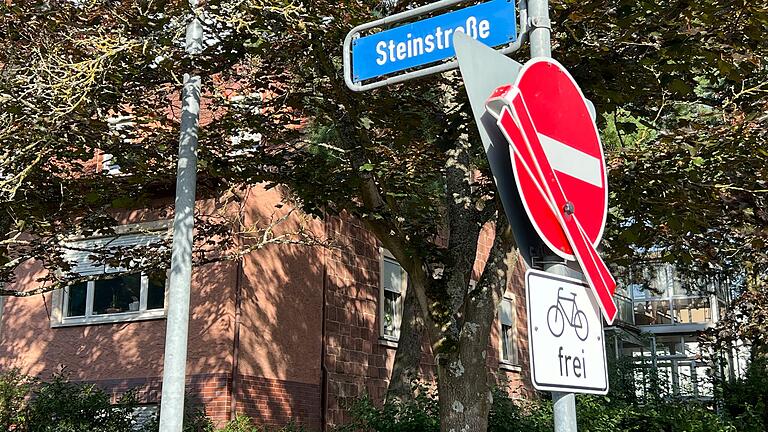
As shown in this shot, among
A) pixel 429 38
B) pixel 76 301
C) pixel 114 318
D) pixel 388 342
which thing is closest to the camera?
pixel 429 38

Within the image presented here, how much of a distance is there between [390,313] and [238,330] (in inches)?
191

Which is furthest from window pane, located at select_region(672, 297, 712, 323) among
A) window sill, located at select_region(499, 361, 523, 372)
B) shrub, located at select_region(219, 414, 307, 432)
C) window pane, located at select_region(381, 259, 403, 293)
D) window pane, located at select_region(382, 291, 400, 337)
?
shrub, located at select_region(219, 414, 307, 432)

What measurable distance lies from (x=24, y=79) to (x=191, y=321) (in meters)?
6.86

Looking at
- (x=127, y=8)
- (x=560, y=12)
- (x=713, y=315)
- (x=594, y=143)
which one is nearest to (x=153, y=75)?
(x=127, y=8)

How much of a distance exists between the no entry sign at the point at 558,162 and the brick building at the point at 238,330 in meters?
11.2

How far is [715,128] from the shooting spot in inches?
365

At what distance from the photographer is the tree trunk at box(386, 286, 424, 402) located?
1462 cm

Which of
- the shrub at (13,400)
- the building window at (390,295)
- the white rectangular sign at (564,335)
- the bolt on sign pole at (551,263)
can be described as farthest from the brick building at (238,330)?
the white rectangular sign at (564,335)

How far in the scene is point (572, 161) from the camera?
3863 millimetres

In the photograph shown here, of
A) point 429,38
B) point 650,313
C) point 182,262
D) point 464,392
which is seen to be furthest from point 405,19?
point 650,313

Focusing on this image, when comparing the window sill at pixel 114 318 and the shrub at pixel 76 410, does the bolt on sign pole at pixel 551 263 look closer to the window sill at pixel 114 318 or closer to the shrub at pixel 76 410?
the shrub at pixel 76 410

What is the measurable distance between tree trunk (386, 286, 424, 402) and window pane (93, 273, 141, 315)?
4.61 m

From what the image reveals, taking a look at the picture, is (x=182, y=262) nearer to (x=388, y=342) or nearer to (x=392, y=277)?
(x=388, y=342)

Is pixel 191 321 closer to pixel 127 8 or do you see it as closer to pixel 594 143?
pixel 127 8
